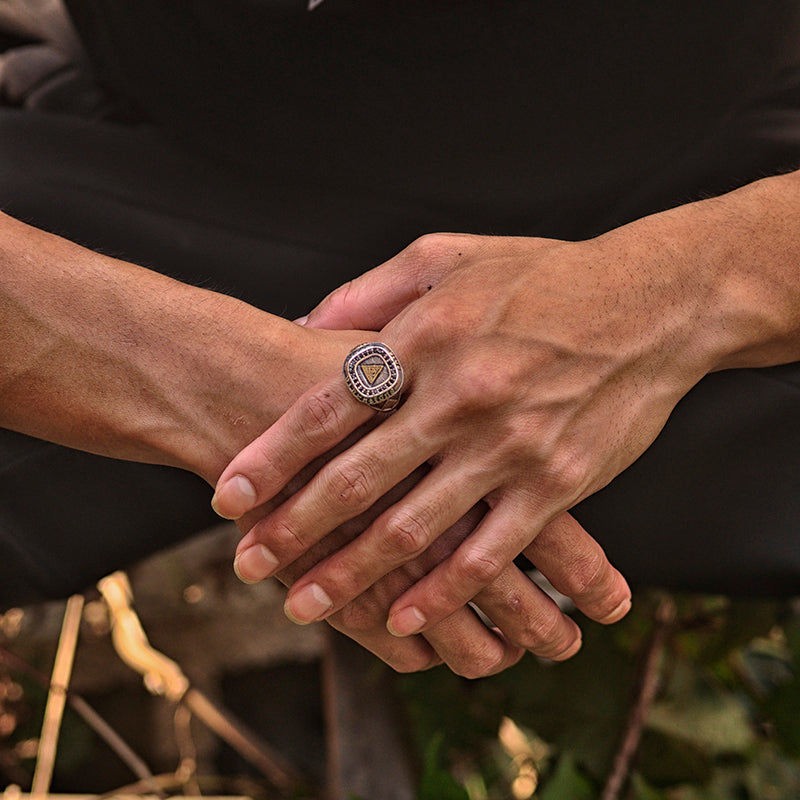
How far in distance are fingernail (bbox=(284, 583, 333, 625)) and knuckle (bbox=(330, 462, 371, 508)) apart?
0.09 meters

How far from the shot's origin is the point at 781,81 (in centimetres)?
88

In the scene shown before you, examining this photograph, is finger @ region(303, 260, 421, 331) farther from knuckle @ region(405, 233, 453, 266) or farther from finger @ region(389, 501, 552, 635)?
finger @ region(389, 501, 552, 635)

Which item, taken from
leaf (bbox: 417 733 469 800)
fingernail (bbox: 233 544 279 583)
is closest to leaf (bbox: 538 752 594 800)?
leaf (bbox: 417 733 469 800)

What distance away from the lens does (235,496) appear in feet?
2.24

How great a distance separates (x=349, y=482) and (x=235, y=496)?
0.32ft

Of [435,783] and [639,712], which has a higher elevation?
[435,783]

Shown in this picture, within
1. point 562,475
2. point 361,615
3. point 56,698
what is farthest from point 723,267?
point 56,698

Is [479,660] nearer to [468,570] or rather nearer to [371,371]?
[468,570]

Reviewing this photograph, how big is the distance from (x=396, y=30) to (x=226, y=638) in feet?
3.93

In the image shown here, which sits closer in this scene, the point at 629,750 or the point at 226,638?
the point at 629,750

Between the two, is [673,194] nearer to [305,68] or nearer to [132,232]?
[305,68]

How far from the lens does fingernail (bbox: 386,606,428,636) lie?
73 cm

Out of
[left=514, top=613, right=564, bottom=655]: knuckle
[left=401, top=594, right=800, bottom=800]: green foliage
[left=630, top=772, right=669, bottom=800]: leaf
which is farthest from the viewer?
[left=401, top=594, right=800, bottom=800]: green foliage

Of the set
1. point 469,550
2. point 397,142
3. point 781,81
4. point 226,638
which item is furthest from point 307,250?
point 226,638
